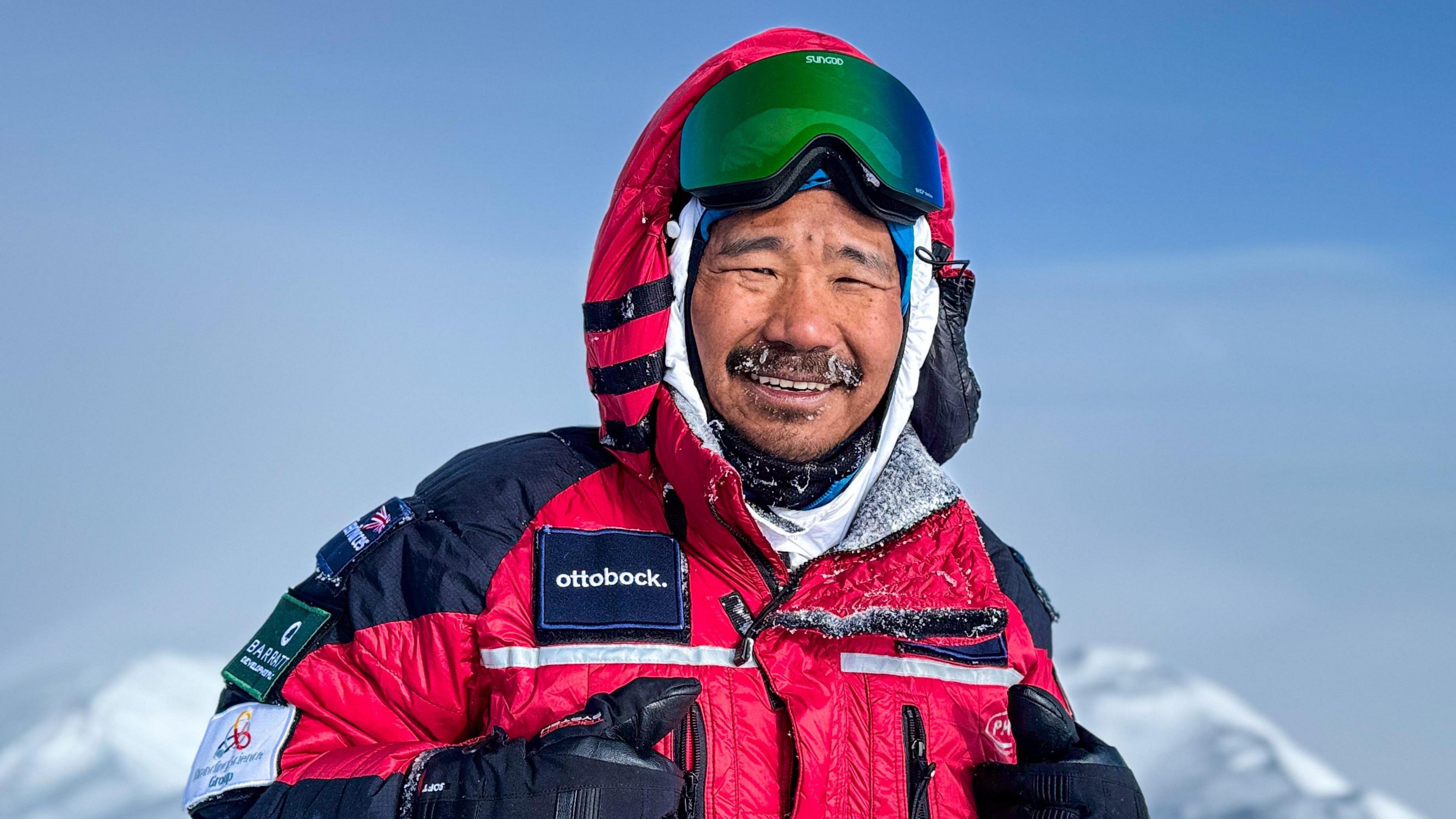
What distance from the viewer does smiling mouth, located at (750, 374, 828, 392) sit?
2.61 m

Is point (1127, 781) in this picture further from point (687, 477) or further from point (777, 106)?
point (777, 106)

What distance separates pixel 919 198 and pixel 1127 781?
52.0 inches

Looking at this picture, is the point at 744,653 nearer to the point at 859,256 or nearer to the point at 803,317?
the point at 803,317

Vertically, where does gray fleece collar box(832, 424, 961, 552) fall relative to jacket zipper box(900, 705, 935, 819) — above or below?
above

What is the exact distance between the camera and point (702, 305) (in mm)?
2656

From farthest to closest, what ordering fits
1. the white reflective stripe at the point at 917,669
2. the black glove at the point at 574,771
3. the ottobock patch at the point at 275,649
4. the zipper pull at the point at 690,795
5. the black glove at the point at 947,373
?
the black glove at the point at 947,373 → the white reflective stripe at the point at 917,669 → the ottobock patch at the point at 275,649 → the zipper pull at the point at 690,795 → the black glove at the point at 574,771

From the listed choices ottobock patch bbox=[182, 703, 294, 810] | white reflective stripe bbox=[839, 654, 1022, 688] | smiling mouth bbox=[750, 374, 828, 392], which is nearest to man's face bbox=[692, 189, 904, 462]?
smiling mouth bbox=[750, 374, 828, 392]

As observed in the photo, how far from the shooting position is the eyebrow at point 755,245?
102 inches

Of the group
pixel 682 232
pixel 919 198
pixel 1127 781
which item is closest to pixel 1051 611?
pixel 1127 781

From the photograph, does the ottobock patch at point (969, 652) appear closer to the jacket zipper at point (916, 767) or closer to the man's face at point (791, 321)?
the jacket zipper at point (916, 767)

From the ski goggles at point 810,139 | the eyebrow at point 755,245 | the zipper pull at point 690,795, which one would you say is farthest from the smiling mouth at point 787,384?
the zipper pull at point 690,795

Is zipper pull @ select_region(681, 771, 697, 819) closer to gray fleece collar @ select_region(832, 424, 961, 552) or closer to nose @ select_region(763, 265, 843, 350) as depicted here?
gray fleece collar @ select_region(832, 424, 961, 552)

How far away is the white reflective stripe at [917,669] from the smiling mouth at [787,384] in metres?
0.58

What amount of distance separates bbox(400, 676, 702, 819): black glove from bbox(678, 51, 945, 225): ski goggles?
1.10 m
